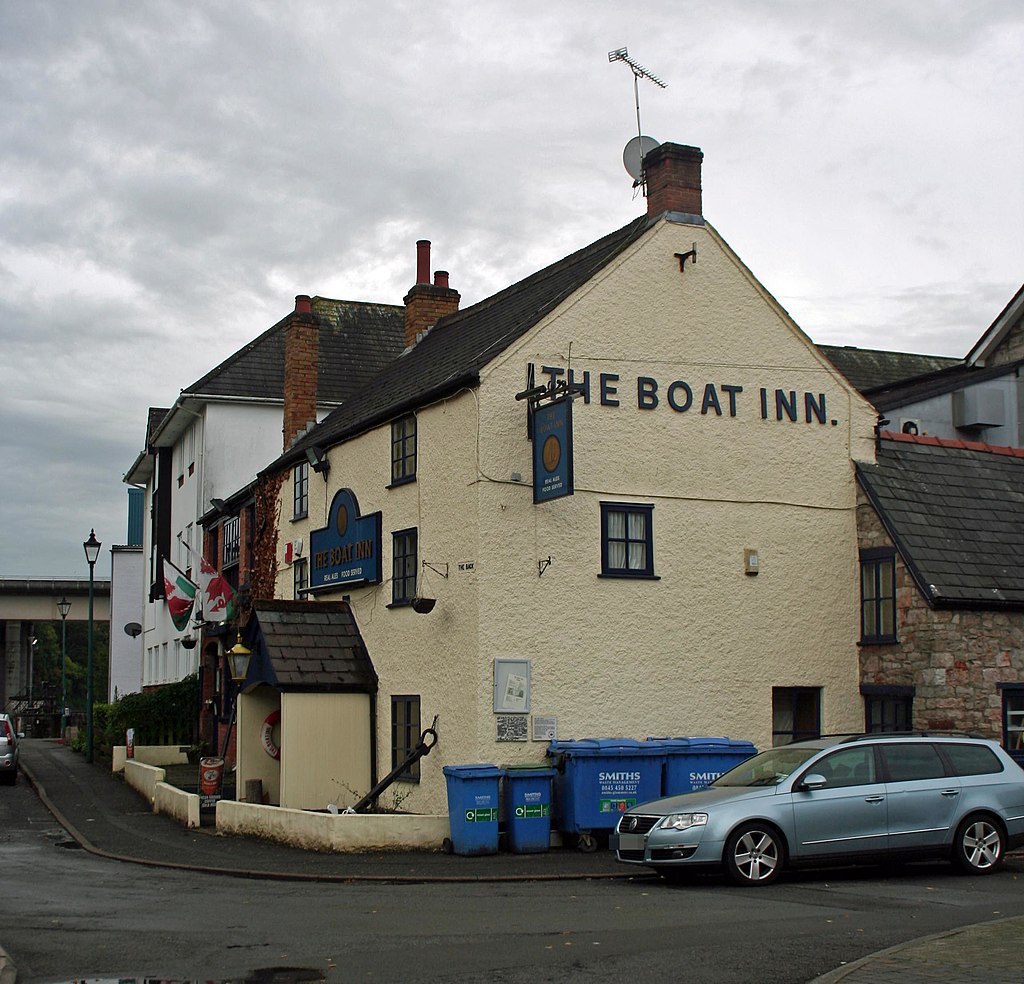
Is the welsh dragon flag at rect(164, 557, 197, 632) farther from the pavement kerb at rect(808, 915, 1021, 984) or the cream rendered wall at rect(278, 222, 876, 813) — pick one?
the pavement kerb at rect(808, 915, 1021, 984)

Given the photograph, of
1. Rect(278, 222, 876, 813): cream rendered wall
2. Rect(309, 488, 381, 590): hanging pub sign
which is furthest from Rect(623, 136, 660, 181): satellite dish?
Rect(309, 488, 381, 590): hanging pub sign

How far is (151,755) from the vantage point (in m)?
32.8

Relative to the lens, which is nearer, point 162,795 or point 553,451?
point 553,451

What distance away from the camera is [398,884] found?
1455cm

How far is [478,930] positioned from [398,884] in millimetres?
3675

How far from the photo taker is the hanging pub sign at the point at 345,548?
2181 centimetres

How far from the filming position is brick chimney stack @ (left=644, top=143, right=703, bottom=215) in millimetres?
20859

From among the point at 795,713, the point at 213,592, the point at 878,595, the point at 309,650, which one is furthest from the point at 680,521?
the point at 213,592

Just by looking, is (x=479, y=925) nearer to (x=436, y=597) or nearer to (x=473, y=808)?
(x=473, y=808)

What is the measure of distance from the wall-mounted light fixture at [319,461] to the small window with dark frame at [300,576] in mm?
1987

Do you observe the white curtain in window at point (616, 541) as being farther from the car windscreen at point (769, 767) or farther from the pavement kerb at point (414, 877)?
the pavement kerb at point (414, 877)

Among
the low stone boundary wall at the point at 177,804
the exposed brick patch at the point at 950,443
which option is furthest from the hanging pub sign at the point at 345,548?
the exposed brick patch at the point at 950,443

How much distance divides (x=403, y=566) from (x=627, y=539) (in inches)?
144

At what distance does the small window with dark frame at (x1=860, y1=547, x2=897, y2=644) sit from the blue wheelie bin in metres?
3.22
